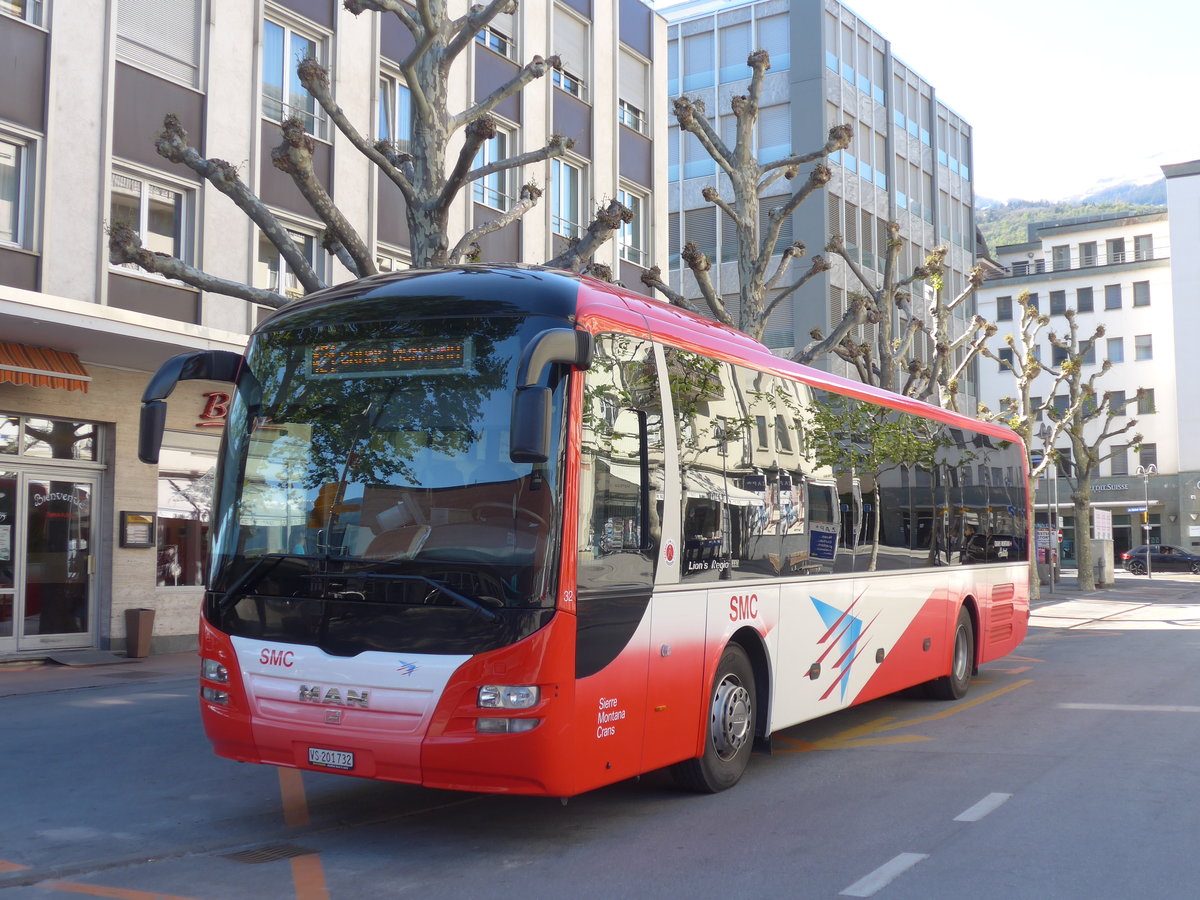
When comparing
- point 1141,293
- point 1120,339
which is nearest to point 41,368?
point 1120,339

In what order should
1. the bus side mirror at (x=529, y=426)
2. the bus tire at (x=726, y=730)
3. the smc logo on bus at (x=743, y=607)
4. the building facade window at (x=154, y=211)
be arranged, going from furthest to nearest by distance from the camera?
the building facade window at (x=154, y=211)
the smc logo on bus at (x=743, y=607)
the bus tire at (x=726, y=730)
the bus side mirror at (x=529, y=426)

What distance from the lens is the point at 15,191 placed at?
16031 mm

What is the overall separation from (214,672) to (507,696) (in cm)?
188

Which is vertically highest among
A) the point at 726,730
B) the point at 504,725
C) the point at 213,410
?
the point at 213,410

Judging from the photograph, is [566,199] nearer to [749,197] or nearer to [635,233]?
[635,233]

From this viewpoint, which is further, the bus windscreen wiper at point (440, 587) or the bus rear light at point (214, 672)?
the bus rear light at point (214, 672)

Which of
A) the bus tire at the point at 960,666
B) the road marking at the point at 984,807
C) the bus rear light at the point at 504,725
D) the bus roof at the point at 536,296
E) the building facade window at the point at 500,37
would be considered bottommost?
the road marking at the point at 984,807

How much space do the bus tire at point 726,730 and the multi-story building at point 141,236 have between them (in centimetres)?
958

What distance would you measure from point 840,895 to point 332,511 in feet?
10.5

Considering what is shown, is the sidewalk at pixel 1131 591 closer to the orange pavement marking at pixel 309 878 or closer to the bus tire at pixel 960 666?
the bus tire at pixel 960 666

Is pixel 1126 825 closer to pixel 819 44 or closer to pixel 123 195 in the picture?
pixel 123 195

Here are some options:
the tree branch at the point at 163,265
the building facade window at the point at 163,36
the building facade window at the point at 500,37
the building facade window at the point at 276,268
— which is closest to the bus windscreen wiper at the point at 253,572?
the tree branch at the point at 163,265

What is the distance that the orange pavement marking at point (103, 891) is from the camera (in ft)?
18.6

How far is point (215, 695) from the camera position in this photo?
6895 millimetres
